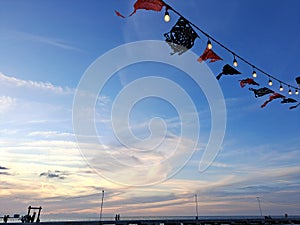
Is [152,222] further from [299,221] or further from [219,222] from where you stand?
[299,221]

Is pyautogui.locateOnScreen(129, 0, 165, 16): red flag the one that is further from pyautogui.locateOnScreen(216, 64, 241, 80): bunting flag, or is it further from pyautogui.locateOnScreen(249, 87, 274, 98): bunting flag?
pyautogui.locateOnScreen(249, 87, 274, 98): bunting flag

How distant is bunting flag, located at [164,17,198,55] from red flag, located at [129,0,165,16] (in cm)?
97

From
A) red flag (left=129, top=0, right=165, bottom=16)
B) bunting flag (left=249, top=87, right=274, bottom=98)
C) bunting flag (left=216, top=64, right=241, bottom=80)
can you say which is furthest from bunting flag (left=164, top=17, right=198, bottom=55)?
bunting flag (left=249, top=87, right=274, bottom=98)

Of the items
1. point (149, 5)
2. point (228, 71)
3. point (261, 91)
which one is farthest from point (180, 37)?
point (261, 91)

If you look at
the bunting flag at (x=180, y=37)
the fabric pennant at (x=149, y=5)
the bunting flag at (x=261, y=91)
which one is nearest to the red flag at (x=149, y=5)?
the fabric pennant at (x=149, y=5)

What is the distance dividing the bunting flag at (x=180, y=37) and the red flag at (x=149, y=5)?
38.3 inches

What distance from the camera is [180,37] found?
18.5 feet

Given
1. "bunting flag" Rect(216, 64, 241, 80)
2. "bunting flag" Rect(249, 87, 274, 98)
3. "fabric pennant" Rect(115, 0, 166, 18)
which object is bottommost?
"fabric pennant" Rect(115, 0, 166, 18)

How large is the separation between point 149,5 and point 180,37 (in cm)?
133

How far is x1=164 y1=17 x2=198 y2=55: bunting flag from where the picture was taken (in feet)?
18.4

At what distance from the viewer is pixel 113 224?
1880 cm

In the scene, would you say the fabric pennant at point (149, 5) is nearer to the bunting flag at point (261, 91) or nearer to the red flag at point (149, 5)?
the red flag at point (149, 5)

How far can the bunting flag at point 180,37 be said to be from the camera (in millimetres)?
5613

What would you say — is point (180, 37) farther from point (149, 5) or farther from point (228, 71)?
point (228, 71)
